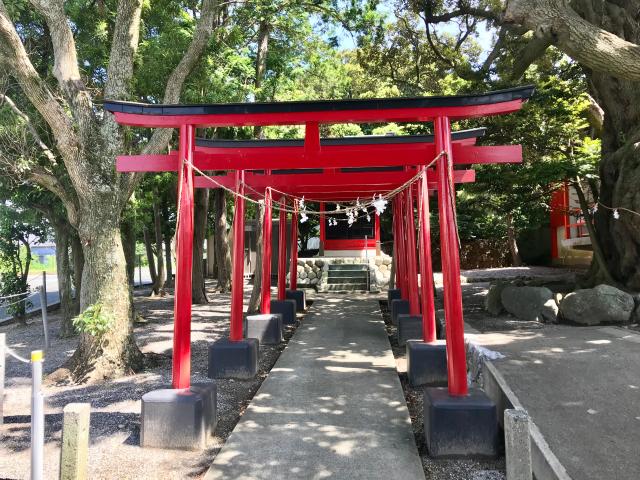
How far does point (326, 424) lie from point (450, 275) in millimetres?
1983

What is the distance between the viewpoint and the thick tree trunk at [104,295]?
6410mm

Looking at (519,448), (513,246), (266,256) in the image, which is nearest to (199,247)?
(266,256)

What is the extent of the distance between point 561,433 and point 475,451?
0.76 meters

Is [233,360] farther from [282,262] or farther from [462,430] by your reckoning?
[282,262]

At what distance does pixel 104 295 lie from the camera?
641 centimetres

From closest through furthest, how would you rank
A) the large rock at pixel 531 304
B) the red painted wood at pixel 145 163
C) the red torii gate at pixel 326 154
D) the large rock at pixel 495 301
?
1. the red torii gate at pixel 326 154
2. the red painted wood at pixel 145 163
3. the large rock at pixel 531 304
4. the large rock at pixel 495 301

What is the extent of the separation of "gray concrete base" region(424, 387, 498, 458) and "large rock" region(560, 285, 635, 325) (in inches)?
231

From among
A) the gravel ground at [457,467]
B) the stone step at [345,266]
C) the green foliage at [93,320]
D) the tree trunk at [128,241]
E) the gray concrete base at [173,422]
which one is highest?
the tree trunk at [128,241]

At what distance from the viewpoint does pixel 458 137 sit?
7324 mm

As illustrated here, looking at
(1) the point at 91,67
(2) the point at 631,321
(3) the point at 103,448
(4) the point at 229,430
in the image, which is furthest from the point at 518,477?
(1) the point at 91,67

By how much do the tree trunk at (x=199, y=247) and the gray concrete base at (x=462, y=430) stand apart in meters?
11.3

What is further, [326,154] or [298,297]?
[298,297]

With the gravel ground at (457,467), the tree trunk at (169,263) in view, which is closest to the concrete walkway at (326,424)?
the gravel ground at (457,467)

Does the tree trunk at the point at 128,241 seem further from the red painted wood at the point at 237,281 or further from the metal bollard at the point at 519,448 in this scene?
the metal bollard at the point at 519,448
